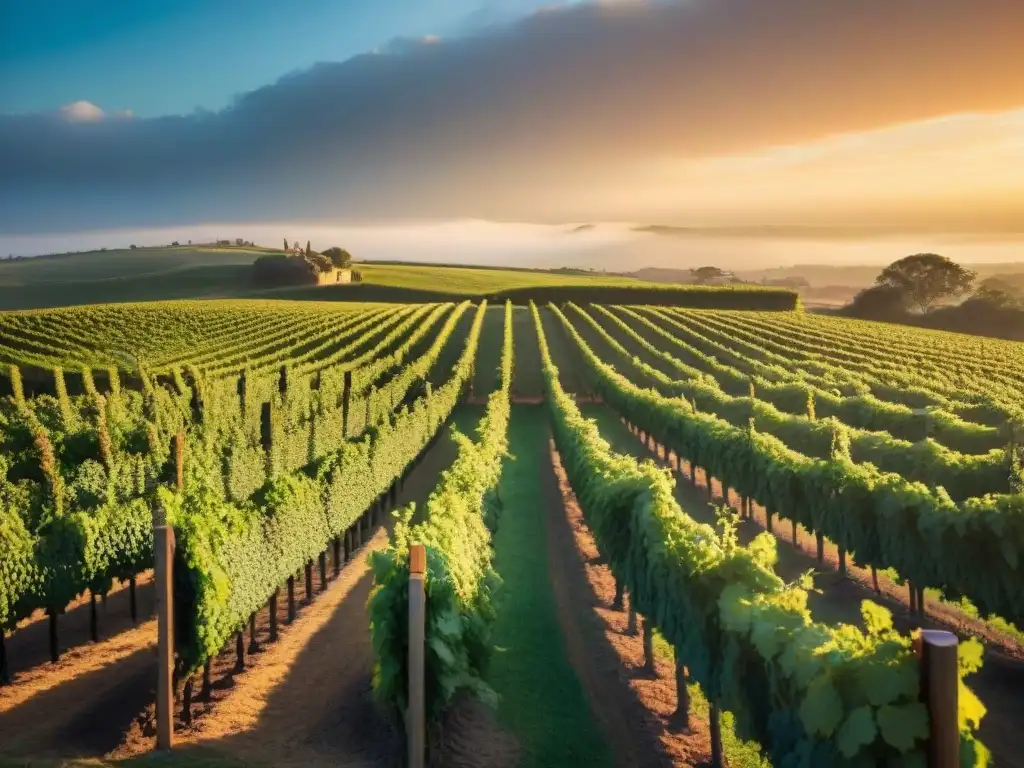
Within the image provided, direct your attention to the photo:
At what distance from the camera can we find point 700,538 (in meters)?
10.8

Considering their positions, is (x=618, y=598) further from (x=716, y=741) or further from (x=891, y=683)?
(x=891, y=683)

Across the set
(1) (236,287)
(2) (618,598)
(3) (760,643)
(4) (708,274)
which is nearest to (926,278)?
(4) (708,274)

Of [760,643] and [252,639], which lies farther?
[252,639]

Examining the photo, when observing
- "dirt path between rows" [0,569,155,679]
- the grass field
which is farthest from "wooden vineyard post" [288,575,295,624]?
the grass field

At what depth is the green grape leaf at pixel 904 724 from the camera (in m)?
5.96

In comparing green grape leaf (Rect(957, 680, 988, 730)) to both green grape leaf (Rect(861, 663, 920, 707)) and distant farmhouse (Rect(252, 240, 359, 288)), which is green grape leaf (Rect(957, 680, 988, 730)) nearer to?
green grape leaf (Rect(861, 663, 920, 707))

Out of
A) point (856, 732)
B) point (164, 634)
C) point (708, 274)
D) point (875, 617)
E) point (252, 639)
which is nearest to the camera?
point (856, 732)

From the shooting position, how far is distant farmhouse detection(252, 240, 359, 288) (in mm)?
112375

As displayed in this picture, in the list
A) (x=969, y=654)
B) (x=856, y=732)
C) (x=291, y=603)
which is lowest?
(x=291, y=603)

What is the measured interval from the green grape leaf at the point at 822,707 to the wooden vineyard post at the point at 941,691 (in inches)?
26.8

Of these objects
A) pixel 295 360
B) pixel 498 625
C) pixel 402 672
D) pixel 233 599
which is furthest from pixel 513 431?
pixel 402 672

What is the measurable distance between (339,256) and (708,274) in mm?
70839

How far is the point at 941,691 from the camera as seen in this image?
5734mm

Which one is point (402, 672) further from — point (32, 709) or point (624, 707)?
point (32, 709)
